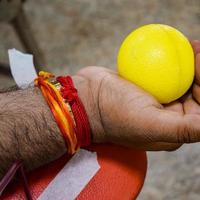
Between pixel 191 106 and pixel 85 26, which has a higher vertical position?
pixel 191 106

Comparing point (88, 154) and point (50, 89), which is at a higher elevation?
point (50, 89)

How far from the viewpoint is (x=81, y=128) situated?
76 centimetres

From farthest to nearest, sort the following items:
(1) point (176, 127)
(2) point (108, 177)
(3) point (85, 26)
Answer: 1. (3) point (85, 26)
2. (2) point (108, 177)
3. (1) point (176, 127)

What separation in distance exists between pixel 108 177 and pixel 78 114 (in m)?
0.13

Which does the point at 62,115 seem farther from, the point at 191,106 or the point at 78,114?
the point at 191,106

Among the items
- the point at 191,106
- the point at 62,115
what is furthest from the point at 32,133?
the point at 191,106

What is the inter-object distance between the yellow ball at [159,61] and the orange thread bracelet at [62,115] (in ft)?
0.44

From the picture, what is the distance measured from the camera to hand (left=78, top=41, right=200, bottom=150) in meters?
0.69

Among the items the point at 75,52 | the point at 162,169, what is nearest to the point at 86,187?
the point at 162,169

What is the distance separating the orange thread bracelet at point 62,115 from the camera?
76 cm

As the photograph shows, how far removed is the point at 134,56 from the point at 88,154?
21 cm

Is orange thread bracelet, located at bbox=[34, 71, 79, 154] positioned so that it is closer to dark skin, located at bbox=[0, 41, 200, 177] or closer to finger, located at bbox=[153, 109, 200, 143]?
dark skin, located at bbox=[0, 41, 200, 177]

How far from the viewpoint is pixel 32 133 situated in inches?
30.6

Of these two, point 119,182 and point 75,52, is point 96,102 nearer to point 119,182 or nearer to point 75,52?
point 119,182
